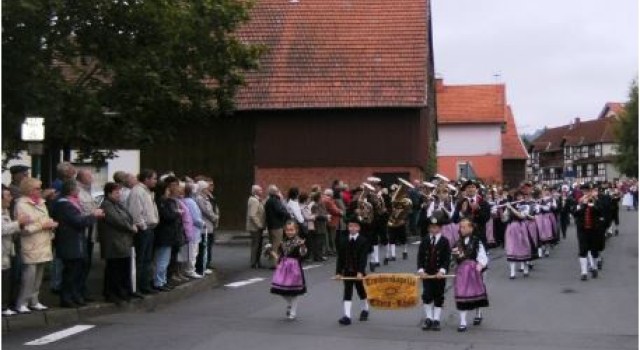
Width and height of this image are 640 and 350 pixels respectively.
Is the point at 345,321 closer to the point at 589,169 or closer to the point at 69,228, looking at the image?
the point at 69,228

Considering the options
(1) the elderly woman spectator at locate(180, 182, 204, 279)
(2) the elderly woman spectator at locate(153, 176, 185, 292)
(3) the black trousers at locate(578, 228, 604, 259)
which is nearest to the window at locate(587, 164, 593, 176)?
(3) the black trousers at locate(578, 228, 604, 259)

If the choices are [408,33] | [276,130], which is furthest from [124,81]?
[408,33]

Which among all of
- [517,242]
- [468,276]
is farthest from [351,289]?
[517,242]

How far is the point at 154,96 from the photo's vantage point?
1636 centimetres

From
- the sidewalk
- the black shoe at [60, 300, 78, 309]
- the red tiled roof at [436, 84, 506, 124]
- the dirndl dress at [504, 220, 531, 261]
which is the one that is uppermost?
the red tiled roof at [436, 84, 506, 124]

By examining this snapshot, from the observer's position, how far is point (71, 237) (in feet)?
40.0

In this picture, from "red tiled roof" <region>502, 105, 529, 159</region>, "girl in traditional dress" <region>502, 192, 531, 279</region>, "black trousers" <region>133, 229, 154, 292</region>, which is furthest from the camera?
"red tiled roof" <region>502, 105, 529, 159</region>

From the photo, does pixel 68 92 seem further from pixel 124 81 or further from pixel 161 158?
pixel 161 158

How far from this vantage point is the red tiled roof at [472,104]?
238 feet

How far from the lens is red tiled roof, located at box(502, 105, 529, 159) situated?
8019 cm

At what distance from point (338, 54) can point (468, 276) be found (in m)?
22.6

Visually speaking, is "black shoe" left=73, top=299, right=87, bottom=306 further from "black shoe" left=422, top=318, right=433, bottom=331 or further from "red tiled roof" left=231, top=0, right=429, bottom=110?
"red tiled roof" left=231, top=0, right=429, bottom=110

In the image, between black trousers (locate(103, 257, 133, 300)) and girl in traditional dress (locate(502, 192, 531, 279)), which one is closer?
black trousers (locate(103, 257, 133, 300))

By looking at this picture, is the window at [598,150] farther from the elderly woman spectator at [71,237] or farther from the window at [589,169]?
the elderly woman spectator at [71,237]
